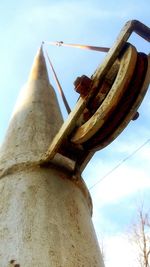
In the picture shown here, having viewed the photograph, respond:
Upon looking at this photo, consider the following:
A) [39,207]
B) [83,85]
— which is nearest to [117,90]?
[83,85]

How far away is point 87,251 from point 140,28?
1484 millimetres

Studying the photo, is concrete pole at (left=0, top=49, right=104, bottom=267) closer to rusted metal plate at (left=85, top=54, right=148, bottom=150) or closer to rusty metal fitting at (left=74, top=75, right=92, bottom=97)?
rusted metal plate at (left=85, top=54, right=148, bottom=150)

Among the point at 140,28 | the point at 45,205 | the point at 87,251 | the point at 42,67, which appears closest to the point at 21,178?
the point at 45,205

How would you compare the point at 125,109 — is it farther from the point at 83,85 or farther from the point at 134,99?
the point at 83,85

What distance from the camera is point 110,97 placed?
2281mm

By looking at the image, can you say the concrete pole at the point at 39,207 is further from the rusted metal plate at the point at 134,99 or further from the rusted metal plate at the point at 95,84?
the rusted metal plate at the point at 134,99

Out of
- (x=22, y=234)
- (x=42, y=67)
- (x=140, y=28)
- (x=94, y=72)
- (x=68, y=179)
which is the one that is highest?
(x=140, y=28)

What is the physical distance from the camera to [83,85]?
2471 millimetres

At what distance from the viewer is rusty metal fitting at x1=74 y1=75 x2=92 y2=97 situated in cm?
247

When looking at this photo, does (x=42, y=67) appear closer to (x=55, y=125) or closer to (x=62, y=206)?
(x=55, y=125)

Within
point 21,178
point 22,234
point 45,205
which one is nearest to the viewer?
point 22,234

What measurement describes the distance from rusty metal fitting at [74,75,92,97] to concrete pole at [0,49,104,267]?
534 millimetres

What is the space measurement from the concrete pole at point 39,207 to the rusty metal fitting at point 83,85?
1.75 feet

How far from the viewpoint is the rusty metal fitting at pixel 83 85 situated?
2469 mm
